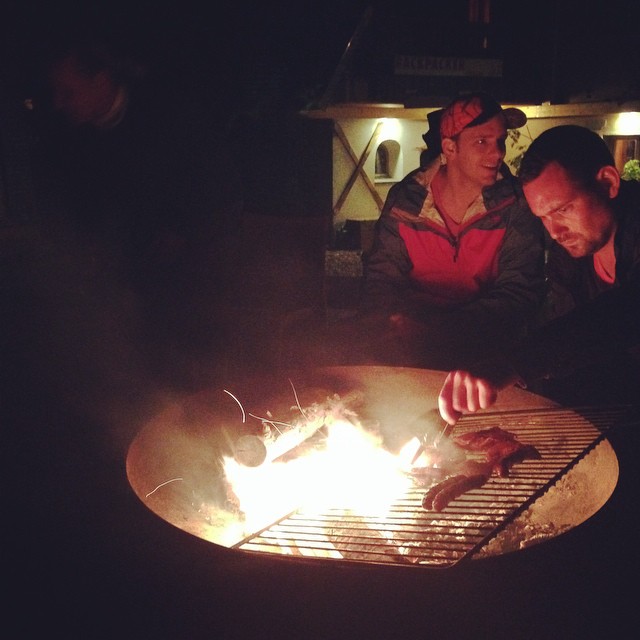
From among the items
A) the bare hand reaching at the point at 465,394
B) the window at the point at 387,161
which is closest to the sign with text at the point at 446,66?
the window at the point at 387,161

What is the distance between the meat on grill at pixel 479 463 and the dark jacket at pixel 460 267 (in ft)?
3.60

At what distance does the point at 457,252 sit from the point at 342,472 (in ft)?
5.97

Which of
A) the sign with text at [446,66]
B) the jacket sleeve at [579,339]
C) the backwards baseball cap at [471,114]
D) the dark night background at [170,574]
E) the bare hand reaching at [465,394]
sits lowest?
the dark night background at [170,574]

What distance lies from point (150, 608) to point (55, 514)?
3.67 feet

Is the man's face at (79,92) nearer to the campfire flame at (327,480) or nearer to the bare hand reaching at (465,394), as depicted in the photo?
the campfire flame at (327,480)

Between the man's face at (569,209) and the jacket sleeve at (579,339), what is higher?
the man's face at (569,209)

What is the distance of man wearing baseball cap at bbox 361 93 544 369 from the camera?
3.81 metres

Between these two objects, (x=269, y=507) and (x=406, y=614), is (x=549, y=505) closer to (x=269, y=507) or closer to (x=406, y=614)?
(x=406, y=614)

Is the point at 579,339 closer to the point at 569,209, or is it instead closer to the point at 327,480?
the point at 569,209

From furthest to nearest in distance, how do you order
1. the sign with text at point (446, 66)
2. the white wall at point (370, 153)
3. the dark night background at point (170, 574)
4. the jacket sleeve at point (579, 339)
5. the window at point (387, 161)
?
the window at point (387, 161) → the white wall at point (370, 153) → the sign with text at point (446, 66) → the jacket sleeve at point (579, 339) → the dark night background at point (170, 574)

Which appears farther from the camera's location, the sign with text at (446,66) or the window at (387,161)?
the window at (387,161)

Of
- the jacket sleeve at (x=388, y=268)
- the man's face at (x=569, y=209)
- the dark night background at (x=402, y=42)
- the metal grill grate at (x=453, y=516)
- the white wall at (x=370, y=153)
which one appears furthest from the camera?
the white wall at (x=370, y=153)

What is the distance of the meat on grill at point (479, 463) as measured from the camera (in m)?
2.39

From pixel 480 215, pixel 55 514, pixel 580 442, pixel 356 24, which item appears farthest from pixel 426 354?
pixel 356 24
